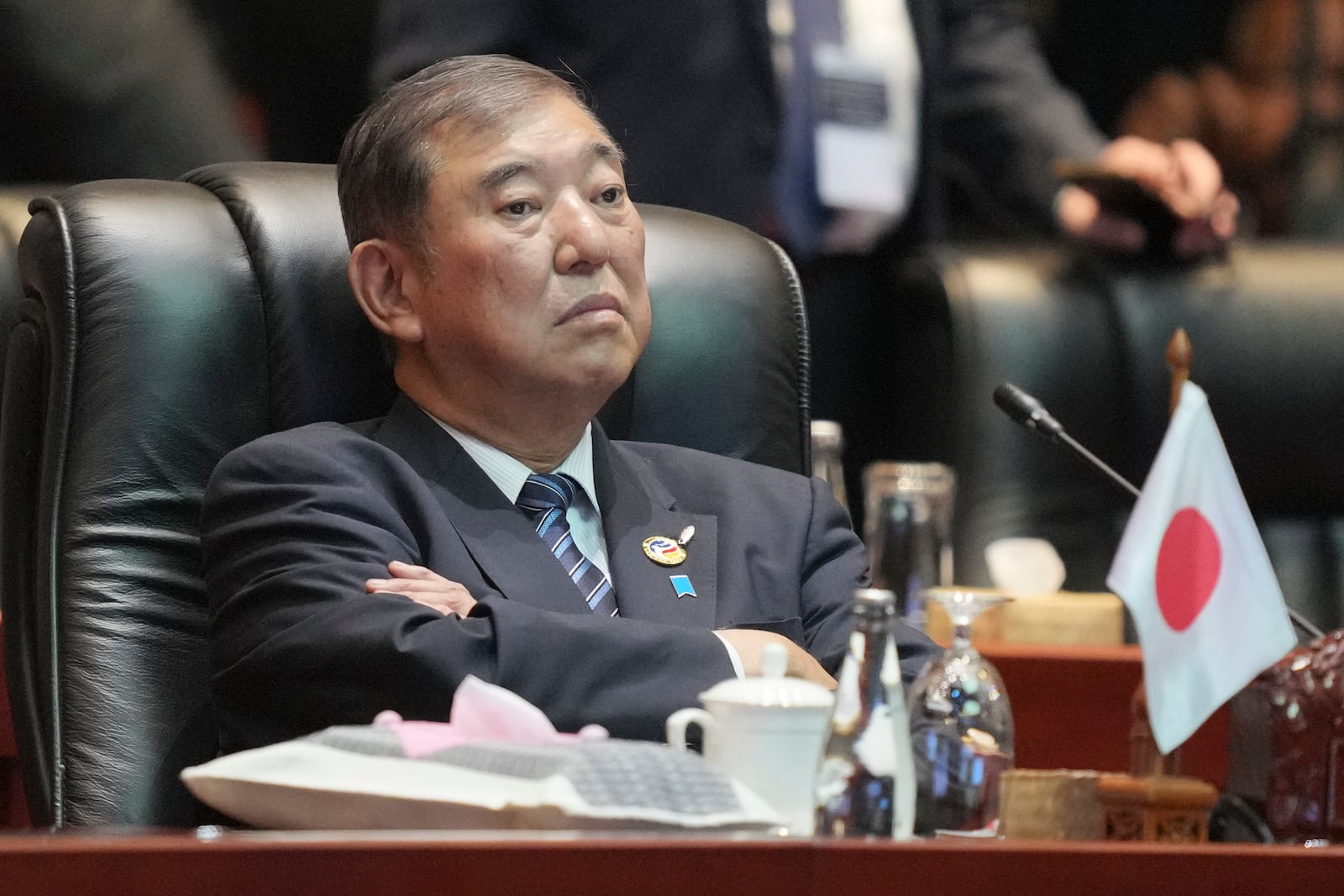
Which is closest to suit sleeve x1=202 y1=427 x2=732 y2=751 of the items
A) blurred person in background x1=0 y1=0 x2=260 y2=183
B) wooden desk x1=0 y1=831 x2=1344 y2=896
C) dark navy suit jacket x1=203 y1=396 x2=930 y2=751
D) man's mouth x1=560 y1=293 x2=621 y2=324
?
dark navy suit jacket x1=203 y1=396 x2=930 y2=751

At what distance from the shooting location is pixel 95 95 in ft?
8.34

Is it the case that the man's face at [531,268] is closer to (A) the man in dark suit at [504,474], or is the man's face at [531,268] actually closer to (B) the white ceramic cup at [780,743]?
(A) the man in dark suit at [504,474]

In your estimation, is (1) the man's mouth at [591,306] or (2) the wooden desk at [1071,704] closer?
(1) the man's mouth at [591,306]

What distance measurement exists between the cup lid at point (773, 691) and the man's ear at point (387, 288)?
0.76 metres

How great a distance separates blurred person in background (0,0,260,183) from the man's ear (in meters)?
0.84

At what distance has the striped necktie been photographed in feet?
5.78

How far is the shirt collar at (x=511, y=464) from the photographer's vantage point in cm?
181

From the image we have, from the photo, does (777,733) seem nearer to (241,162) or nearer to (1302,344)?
(241,162)

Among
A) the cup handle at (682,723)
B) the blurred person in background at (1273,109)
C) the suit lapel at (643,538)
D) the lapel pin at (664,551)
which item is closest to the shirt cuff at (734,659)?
the suit lapel at (643,538)

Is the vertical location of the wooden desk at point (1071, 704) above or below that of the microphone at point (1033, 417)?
below

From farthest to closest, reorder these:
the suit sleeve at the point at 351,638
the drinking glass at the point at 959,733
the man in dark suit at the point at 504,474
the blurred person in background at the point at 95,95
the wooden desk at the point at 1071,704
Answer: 1. the blurred person in background at the point at 95,95
2. the wooden desk at the point at 1071,704
3. the man in dark suit at the point at 504,474
4. the suit sleeve at the point at 351,638
5. the drinking glass at the point at 959,733

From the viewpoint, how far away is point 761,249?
2.04 meters

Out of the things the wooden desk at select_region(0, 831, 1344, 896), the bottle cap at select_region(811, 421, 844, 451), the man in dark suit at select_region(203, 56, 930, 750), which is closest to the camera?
the wooden desk at select_region(0, 831, 1344, 896)

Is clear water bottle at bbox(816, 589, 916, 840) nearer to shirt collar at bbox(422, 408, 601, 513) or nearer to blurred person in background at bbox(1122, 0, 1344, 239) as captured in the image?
shirt collar at bbox(422, 408, 601, 513)
